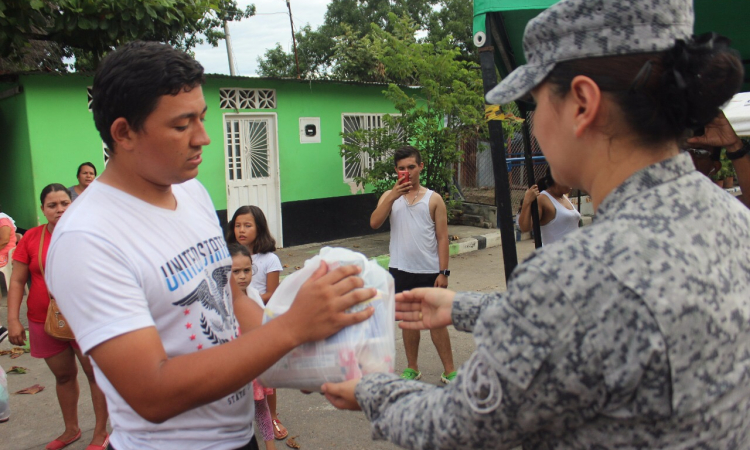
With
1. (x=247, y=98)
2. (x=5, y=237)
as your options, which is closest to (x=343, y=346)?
(x=5, y=237)

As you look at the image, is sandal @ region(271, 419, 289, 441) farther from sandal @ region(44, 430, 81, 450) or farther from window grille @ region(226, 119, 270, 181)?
window grille @ region(226, 119, 270, 181)

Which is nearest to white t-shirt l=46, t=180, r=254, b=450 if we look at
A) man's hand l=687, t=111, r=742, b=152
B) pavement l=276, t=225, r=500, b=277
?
man's hand l=687, t=111, r=742, b=152

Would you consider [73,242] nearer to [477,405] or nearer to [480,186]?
[477,405]

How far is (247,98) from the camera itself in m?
9.40

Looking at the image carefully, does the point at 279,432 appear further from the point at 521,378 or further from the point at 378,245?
the point at 378,245

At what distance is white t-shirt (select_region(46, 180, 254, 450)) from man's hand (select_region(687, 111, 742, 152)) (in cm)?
295

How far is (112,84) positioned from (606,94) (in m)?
1.12

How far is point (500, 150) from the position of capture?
3512mm

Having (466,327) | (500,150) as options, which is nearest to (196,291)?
(466,327)

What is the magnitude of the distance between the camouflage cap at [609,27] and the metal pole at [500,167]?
7.67 feet

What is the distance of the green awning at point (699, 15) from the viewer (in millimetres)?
3377


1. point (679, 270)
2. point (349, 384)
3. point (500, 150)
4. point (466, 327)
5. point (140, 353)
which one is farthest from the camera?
point (500, 150)

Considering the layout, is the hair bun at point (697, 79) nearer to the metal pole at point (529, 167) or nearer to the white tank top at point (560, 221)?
the metal pole at point (529, 167)

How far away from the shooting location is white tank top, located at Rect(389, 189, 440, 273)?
4.92 metres
